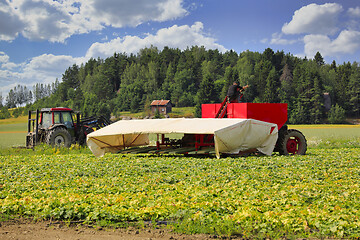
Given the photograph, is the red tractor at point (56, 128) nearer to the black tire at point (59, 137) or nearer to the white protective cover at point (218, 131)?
the black tire at point (59, 137)

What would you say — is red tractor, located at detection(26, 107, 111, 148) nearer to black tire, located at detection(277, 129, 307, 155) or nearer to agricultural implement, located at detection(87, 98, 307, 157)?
agricultural implement, located at detection(87, 98, 307, 157)

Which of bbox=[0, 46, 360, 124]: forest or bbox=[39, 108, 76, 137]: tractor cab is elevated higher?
bbox=[0, 46, 360, 124]: forest

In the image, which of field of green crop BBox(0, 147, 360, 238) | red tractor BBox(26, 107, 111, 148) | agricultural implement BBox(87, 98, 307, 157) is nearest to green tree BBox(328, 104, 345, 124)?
agricultural implement BBox(87, 98, 307, 157)

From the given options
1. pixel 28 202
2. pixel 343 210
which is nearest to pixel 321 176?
pixel 343 210

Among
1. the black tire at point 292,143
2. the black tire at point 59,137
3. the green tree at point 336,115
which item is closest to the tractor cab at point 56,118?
the black tire at point 59,137

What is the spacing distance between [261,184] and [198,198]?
6.07 ft

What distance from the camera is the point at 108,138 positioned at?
1280cm

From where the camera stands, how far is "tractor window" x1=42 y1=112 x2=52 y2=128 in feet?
50.2

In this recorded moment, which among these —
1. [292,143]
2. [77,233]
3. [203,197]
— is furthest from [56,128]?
[77,233]

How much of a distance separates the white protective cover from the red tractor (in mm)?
3109

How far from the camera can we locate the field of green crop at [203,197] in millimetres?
4469

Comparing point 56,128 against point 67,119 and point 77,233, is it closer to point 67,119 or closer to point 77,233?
point 67,119

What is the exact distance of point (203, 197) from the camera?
5648 mm

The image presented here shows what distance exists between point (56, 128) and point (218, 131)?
26.3 ft
